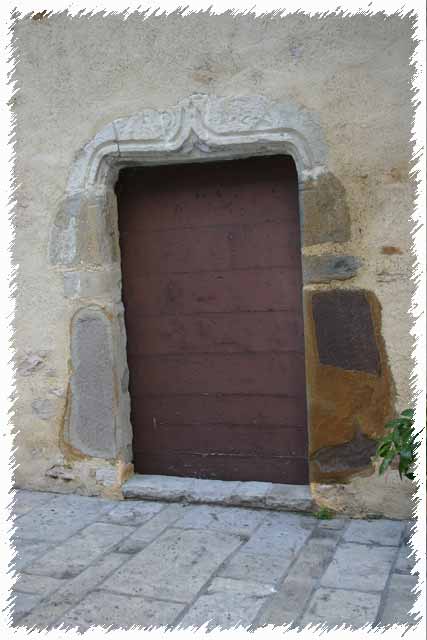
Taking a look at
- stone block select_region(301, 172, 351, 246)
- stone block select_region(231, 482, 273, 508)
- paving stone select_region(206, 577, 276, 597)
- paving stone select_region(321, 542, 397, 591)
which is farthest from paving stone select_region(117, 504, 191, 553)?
stone block select_region(301, 172, 351, 246)

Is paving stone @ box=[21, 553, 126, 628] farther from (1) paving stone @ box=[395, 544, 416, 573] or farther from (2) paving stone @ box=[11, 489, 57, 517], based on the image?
(1) paving stone @ box=[395, 544, 416, 573]

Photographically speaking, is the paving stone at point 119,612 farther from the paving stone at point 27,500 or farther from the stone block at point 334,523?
the paving stone at point 27,500

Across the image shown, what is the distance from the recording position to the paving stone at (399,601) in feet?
7.45

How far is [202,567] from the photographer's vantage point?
2752 millimetres

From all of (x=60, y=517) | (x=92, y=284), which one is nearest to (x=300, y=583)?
(x=60, y=517)

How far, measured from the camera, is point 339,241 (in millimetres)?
3162

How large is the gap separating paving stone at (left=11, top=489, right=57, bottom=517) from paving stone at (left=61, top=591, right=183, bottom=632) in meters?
1.10

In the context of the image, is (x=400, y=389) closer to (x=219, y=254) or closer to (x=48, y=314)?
(x=219, y=254)

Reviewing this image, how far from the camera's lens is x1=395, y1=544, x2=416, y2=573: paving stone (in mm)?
2652

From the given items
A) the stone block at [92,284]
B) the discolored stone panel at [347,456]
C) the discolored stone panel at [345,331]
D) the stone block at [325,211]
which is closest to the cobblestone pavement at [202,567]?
the discolored stone panel at [347,456]

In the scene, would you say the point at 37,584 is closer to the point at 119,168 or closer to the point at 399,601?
the point at 399,601

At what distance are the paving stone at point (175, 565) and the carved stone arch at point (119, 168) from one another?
2.45 ft

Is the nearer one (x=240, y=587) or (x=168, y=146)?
(x=240, y=587)

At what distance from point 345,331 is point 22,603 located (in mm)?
1733
